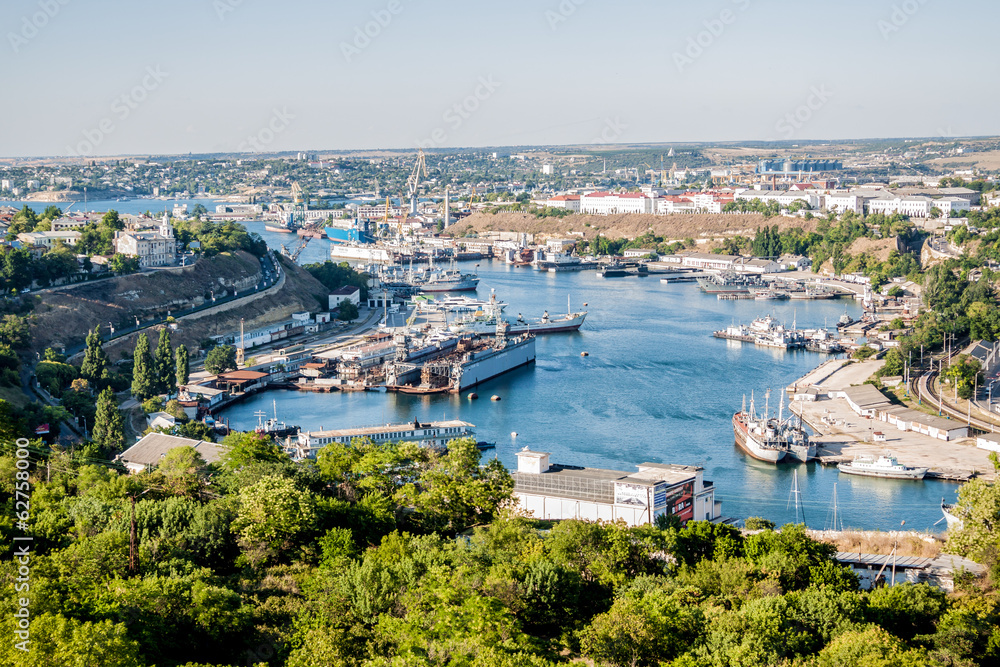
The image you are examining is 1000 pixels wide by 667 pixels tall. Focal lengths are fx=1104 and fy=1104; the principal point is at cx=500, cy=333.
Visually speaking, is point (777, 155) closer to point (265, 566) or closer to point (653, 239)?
point (653, 239)

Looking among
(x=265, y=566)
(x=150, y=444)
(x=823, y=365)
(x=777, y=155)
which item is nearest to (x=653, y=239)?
(x=823, y=365)

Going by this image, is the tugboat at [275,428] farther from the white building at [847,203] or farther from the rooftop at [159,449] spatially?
the white building at [847,203]

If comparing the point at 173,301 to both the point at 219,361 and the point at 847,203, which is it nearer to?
the point at 219,361

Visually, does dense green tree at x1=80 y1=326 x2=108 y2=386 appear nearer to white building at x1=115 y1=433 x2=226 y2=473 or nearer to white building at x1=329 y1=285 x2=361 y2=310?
white building at x1=115 y1=433 x2=226 y2=473

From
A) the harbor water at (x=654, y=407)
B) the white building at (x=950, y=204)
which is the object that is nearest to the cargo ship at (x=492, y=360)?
the harbor water at (x=654, y=407)

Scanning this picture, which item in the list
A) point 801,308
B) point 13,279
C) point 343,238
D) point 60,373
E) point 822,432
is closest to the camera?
point 822,432

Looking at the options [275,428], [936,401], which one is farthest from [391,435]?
[936,401]
